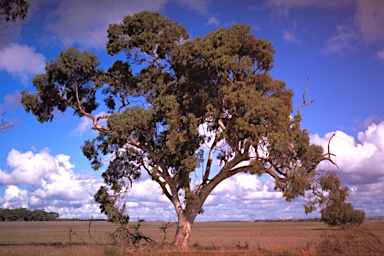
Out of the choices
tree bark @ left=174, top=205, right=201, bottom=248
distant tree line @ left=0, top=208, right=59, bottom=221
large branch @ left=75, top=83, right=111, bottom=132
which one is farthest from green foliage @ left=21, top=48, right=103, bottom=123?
distant tree line @ left=0, top=208, right=59, bottom=221

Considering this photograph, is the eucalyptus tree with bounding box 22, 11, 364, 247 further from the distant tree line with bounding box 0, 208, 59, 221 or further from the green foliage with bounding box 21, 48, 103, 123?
the distant tree line with bounding box 0, 208, 59, 221

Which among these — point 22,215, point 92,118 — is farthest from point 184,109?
point 22,215

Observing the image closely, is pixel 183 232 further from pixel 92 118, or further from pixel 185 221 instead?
pixel 92 118

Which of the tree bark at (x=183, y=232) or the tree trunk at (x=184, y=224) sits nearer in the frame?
the tree bark at (x=183, y=232)

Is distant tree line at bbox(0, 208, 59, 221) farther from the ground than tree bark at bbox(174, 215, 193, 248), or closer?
farther from the ground

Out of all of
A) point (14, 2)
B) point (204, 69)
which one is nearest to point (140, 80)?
point (204, 69)

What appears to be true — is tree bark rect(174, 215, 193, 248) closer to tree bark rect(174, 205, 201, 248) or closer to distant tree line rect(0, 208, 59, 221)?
tree bark rect(174, 205, 201, 248)

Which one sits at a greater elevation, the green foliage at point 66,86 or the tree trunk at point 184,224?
the green foliage at point 66,86

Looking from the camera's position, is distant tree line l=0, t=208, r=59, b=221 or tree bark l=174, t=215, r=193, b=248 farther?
distant tree line l=0, t=208, r=59, b=221

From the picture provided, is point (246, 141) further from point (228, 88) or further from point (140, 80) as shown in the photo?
point (140, 80)

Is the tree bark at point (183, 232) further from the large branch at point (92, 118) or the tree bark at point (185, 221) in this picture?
the large branch at point (92, 118)

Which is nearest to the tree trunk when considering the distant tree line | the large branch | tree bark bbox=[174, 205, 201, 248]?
tree bark bbox=[174, 205, 201, 248]

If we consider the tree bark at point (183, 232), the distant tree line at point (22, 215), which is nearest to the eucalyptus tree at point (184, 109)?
the tree bark at point (183, 232)

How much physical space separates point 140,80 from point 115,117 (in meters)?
4.28
